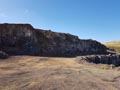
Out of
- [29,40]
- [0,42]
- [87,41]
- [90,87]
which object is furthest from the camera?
[87,41]

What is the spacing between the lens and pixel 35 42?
43.3 m

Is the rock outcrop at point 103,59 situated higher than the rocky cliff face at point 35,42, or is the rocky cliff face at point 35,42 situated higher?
the rocky cliff face at point 35,42

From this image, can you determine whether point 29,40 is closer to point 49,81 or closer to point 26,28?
point 26,28

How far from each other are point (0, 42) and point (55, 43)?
14.1 m

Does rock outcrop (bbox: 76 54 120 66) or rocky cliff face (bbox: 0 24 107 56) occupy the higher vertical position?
rocky cliff face (bbox: 0 24 107 56)

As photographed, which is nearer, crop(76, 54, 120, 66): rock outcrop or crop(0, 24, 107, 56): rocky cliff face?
crop(76, 54, 120, 66): rock outcrop

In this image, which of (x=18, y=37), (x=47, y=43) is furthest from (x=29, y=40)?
(x=47, y=43)

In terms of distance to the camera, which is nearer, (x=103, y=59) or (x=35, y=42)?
(x=35, y=42)

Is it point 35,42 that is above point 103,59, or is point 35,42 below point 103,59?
above

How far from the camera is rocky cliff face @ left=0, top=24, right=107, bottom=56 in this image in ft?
130

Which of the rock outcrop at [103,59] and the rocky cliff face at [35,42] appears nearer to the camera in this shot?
the rock outcrop at [103,59]

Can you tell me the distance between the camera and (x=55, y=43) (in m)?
48.6

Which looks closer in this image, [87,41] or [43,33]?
[43,33]

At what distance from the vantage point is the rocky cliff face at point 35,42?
130 feet
